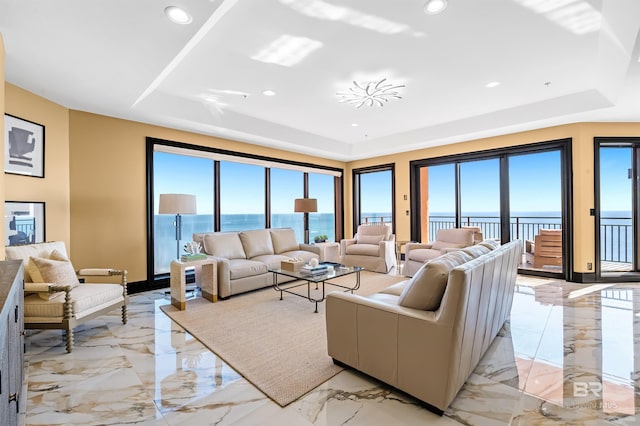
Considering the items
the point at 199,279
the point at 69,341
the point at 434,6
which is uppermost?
the point at 434,6

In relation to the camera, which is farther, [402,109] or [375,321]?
[402,109]

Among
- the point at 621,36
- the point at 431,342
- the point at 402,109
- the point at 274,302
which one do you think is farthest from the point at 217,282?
the point at 621,36

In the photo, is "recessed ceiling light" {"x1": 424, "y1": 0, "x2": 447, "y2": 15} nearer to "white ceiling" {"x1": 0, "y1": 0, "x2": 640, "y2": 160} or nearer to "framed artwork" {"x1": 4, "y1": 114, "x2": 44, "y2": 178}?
"white ceiling" {"x1": 0, "y1": 0, "x2": 640, "y2": 160}

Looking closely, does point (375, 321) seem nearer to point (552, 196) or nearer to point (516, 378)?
point (516, 378)

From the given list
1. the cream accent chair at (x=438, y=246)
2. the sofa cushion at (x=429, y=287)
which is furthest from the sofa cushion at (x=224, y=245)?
the sofa cushion at (x=429, y=287)

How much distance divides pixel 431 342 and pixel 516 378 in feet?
3.30

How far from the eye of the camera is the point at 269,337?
2887 mm

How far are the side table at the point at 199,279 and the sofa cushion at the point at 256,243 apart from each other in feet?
2.88

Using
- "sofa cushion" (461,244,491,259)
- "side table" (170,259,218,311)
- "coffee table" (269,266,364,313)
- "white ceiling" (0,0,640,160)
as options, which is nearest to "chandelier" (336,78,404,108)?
"white ceiling" (0,0,640,160)

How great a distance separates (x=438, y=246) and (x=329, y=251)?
2046 millimetres

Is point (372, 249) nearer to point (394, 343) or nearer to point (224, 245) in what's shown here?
point (224, 245)

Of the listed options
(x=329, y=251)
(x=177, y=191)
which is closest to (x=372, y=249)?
(x=329, y=251)

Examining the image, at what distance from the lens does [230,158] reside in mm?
5648

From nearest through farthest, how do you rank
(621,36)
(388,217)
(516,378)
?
1. (516,378)
2. (621,36)
3. (388,217)
